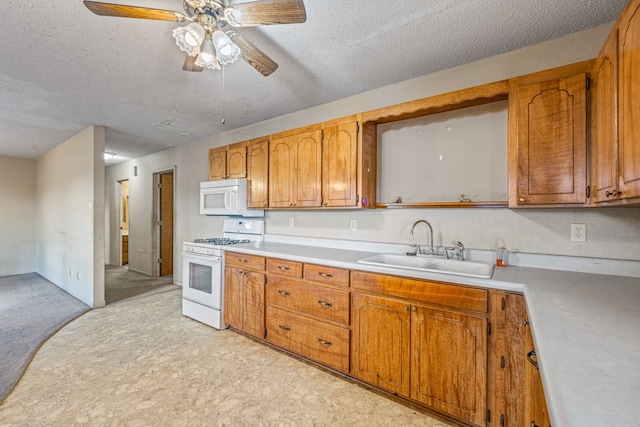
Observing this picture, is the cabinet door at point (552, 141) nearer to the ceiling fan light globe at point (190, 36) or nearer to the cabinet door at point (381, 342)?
the cabinet door at point (381, 342)

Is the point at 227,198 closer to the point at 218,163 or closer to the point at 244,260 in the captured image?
the point at 218,163

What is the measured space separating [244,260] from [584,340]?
2.52 metres

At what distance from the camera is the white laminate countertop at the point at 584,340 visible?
577 millimetres

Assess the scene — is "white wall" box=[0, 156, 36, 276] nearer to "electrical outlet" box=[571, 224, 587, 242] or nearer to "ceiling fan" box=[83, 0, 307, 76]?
"ceiling fan" box=[83, 0, 307, 76]

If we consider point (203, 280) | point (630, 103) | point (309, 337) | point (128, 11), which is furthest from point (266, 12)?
point (203, 280)

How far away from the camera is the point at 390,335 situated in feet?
6.40

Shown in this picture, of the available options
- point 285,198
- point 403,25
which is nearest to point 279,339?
point 285,198

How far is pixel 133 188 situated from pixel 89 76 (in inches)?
160

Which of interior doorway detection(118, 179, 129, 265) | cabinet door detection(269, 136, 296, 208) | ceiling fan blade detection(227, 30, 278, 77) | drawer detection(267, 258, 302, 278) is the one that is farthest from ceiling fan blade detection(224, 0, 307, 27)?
interior doorway detection(118, 179, 129, 265)

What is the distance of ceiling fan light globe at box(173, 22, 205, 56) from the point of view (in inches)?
57.2

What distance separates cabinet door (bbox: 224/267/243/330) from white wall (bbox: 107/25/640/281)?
72 centimetres

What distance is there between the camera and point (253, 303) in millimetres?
2779

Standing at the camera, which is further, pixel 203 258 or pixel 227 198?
pixel 227 198

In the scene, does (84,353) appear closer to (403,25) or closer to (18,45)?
(18,45)
